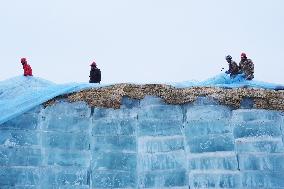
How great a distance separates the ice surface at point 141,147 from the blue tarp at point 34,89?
0.11 meters

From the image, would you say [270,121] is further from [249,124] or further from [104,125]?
[104,125]

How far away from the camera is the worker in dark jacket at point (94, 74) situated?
9227 millimetres

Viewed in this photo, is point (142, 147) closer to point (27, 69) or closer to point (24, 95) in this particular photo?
point (24, 95)

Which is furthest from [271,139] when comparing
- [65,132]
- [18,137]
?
[18,137]

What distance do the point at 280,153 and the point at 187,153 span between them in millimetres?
1506

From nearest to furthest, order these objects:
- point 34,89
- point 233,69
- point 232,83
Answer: point 34,89, point 232,83, point 233,69

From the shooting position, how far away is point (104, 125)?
278 inches

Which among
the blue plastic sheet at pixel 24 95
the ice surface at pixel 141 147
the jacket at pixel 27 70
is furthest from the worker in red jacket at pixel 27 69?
the ice surface at pixel 141 147

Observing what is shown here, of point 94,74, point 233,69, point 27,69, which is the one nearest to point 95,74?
point 94,74

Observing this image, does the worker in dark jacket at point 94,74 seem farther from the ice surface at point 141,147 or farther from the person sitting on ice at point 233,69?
the person sitting on ice at point 233,69

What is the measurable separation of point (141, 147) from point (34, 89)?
2106 millimetres

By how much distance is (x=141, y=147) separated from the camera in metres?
6.99

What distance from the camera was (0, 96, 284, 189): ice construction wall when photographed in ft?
22.3

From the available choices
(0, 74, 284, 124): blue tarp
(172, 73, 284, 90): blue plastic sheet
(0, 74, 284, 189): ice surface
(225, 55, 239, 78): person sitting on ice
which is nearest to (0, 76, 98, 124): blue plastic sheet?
(0, 74, 284, 124): blue tarp
